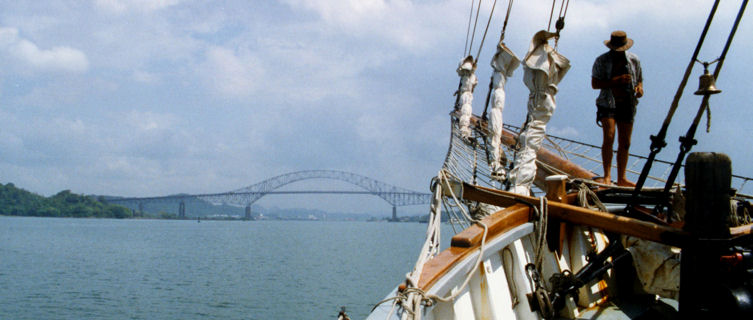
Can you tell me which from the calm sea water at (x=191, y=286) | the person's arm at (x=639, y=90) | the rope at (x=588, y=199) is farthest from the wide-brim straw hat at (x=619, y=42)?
the calm sea water at (x=191, y=286)

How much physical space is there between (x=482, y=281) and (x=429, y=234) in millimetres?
258

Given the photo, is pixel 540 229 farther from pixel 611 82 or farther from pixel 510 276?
pixel 611 82

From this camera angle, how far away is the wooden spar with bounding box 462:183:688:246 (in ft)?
6.54

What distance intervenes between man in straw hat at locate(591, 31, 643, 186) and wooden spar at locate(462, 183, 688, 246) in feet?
4.26

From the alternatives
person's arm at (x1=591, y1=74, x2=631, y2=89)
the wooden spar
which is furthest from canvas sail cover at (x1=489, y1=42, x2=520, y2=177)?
the wooden spar

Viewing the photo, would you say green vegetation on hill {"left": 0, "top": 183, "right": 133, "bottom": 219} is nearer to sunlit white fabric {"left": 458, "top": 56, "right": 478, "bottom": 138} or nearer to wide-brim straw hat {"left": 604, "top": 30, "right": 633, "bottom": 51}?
sunlit white fabric {"left": 458, "top": 56, "right": 478, "bottom": 138}

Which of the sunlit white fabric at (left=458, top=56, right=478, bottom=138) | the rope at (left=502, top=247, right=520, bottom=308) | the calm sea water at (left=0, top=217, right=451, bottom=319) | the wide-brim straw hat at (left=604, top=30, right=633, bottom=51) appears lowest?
the calm sea water at (left=0, top=217, right=451, bottom=319)

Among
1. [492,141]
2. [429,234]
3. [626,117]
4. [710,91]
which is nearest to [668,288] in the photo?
[710,91]

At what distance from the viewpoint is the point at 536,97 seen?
3484 millimetres

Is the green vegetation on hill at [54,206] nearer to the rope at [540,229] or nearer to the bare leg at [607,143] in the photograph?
the bare leg at [607,143]

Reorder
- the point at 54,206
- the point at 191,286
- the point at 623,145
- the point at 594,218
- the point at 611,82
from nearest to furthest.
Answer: the point at 594,218
the point at 611,82
the point at 623,145
the point at 191,286
the point at 54,206

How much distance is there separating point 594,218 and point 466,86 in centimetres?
714

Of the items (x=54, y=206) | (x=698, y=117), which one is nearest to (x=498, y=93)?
(x=698, y=117)

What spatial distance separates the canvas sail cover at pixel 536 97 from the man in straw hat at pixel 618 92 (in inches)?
12.6
